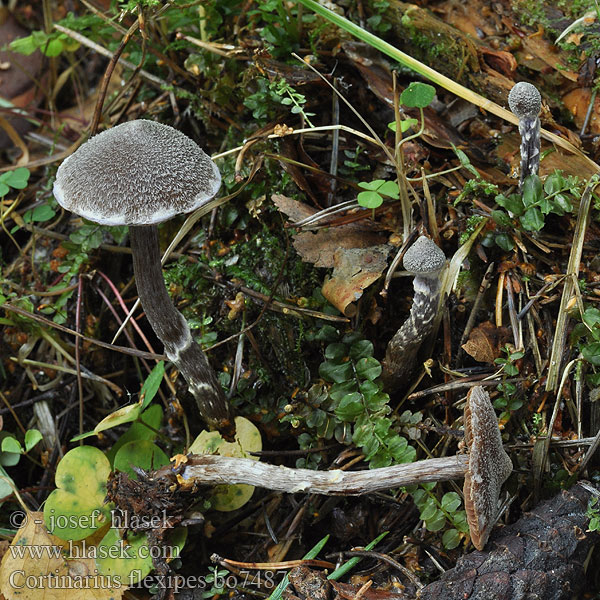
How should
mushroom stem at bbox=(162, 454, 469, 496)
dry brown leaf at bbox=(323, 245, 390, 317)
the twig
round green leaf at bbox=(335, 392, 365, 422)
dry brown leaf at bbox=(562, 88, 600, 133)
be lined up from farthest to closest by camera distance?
the twig → dry brown leaf at bbox=(562, 88, 600, 133) → dry brown leaf at bbox=(323, 245, 390, 317) → round green leaf at bbox=(335, 392, 365, 422) → mushroom stem at bbox=(162, 454, 469, 496)

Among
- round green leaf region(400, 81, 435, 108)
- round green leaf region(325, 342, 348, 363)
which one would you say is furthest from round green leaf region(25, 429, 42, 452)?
round green leaf region(400, 81, 435, 108)

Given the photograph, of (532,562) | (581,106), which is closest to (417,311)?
(532,562)

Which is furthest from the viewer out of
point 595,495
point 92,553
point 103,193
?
point 92,553

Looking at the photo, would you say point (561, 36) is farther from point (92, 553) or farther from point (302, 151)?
point (92, 553)

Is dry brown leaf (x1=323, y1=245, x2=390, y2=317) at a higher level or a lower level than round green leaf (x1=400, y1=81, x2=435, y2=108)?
lower

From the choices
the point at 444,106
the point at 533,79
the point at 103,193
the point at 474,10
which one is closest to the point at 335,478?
the point at 103,193

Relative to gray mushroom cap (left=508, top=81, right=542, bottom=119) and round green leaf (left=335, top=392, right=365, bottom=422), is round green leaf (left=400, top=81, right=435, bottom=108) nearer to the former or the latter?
gray mushroom cap (left=508, top=81, right=542, bottom=119)
